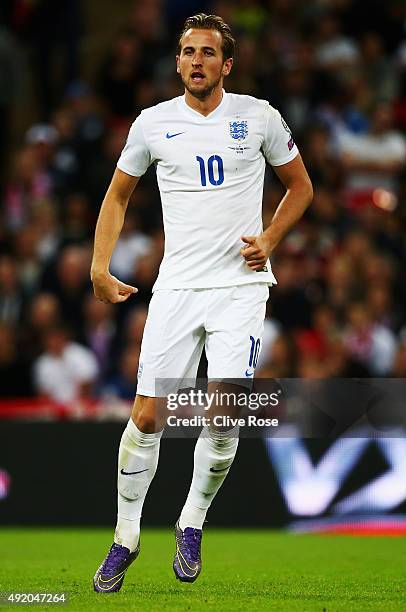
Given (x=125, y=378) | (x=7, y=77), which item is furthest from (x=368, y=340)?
(x=7, y=77)

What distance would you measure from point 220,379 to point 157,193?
7.41m

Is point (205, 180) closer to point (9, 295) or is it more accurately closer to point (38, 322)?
point (38, 322)

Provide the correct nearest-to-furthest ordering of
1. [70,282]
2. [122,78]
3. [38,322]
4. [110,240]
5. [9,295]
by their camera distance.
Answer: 1. [110,240]
2. [38,322]
3. [70,282]
4. [9,295]
5. [122,78]

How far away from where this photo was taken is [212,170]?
6.50 metres

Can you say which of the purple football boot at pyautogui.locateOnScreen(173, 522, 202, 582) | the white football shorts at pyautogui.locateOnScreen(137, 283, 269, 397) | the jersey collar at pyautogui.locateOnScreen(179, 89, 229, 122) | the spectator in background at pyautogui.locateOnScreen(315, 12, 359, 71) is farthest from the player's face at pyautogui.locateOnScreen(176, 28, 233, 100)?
the spectator in background at pyautogui.locateOnScreen(315, 12, 359, 71)

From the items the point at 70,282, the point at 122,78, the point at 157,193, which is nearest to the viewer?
the point at 70,282

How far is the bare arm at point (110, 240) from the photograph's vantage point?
21.3ft

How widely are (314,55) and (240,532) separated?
6446 millimetres

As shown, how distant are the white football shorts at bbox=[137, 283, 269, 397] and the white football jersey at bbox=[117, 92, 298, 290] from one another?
73 millimetres

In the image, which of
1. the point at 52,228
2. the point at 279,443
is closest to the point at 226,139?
the point at 279,443

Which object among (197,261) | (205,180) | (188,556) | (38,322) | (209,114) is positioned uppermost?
(209,114)

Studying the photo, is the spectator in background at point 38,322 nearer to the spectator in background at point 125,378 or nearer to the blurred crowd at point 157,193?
the blurred crowd at point 157,193

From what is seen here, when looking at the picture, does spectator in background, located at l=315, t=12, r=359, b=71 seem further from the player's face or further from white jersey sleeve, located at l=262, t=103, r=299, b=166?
the player's face

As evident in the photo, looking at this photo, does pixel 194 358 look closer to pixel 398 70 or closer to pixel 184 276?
pixel 184 276
